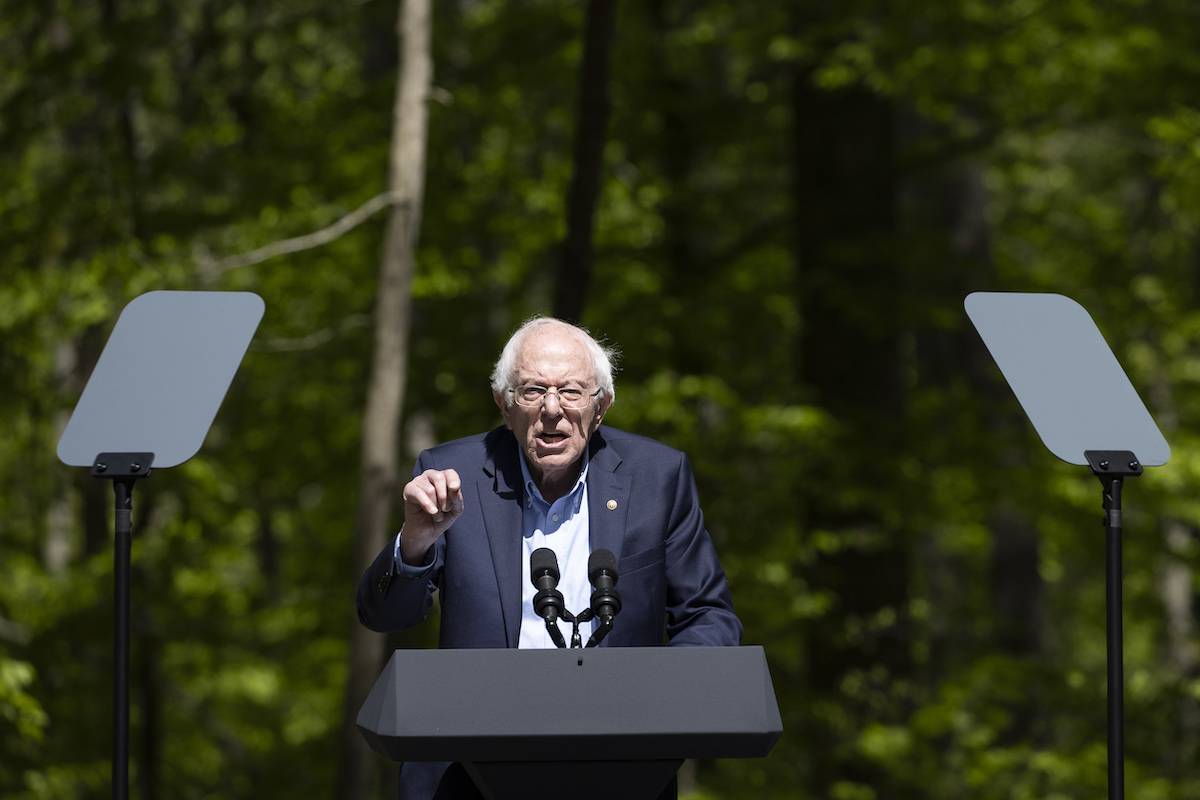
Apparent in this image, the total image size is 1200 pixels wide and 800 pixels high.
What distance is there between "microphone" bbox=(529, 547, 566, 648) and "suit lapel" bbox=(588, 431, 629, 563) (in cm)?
27

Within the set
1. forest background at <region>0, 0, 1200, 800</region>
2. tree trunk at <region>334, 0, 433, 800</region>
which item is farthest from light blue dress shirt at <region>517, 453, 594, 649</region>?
tree trunk at <region>334, 0, 433, 800</region>

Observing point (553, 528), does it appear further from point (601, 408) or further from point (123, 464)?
→ point (123, 464)

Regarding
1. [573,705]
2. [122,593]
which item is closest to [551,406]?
[573,705]

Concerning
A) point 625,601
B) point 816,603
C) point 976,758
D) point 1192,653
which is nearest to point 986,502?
point 816,603

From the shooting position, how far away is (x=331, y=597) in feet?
44.8

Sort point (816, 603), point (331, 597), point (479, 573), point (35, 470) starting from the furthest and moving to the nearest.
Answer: point (331, 597), point (35, 470), point (816, 603), point (479, 573)

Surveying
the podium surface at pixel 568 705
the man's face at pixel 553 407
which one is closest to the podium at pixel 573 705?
the podium surface at pixel 568 705

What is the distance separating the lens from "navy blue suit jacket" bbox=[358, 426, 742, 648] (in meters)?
3.48

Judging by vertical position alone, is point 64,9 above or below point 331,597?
above

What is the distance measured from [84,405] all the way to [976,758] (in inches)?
290

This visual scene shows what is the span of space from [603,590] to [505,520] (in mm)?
423

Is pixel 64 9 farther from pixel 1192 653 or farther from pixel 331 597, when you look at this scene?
pixel 1192 653

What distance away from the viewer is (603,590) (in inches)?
127

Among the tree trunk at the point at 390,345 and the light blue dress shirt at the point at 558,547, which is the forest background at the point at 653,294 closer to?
the tree trunk at the point at 390,345
